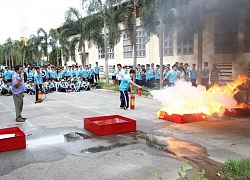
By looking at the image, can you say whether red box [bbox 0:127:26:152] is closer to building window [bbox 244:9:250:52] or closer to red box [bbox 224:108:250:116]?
red box [bbox 224:108:250:116]

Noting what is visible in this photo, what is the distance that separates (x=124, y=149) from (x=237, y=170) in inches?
89.2

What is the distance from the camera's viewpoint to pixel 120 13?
17.2 metres

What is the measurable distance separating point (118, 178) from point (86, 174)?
1.81ft

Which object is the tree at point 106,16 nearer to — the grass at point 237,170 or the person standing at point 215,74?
the person standing at point 215,74

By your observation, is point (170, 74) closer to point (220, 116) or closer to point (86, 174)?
point (220, 116)

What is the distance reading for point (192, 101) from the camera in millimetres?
8289

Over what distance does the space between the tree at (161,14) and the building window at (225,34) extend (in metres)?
1.70

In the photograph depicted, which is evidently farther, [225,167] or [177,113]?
[177,113]

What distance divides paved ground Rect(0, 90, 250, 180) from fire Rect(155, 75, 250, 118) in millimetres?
427

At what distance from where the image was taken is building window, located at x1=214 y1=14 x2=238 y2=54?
1112cm

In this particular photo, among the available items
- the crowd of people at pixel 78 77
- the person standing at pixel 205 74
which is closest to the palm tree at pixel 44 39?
the crowd of people at pixel 78 77

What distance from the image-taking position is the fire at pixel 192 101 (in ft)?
27.0

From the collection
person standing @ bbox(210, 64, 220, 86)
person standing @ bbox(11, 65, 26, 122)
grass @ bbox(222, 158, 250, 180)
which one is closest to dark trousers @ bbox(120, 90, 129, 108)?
person standing @ bbox(11, 65, 26, 122)

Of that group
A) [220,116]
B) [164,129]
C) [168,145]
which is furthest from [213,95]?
[168,145]
